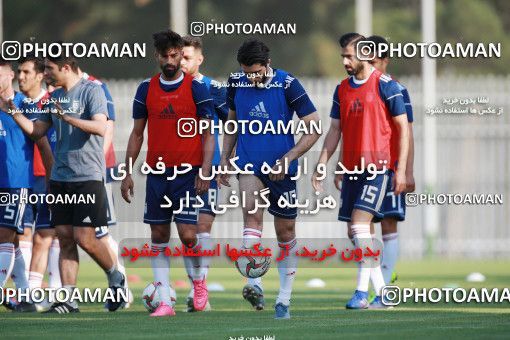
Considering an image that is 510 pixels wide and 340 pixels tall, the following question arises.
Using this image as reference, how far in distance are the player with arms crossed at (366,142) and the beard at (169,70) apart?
1.56 meters

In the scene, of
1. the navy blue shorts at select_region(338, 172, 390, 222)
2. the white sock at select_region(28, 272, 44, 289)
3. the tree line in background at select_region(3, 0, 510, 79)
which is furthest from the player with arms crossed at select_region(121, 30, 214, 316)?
the tree line in background at select_region(3, 0, 510, 79)

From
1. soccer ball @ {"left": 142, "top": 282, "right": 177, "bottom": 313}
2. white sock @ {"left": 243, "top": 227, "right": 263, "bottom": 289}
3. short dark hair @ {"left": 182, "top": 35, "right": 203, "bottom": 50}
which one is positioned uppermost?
short dark hair @ {"left": 182, "top": 35, "right": 203, "bottom": 50}

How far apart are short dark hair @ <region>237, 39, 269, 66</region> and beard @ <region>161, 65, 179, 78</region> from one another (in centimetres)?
92

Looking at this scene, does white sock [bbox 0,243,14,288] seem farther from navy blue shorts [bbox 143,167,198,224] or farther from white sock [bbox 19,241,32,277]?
navy blue shorts [bbox 143,167,198,224]

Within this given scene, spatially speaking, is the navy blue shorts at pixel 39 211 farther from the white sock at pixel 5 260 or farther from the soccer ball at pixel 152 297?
the soccer ball at pixel 152 297

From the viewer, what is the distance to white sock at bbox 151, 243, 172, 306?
12336 millimetres

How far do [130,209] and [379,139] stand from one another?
1317cm

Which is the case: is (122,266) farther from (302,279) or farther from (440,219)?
(440,219)

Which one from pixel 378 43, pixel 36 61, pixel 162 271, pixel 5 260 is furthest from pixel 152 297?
pixel 378 43

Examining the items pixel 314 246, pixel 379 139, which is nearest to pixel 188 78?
pixel 379 139

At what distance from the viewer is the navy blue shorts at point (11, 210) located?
13438mm

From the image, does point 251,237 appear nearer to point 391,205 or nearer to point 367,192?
point 367,192

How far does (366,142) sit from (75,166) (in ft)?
8.56

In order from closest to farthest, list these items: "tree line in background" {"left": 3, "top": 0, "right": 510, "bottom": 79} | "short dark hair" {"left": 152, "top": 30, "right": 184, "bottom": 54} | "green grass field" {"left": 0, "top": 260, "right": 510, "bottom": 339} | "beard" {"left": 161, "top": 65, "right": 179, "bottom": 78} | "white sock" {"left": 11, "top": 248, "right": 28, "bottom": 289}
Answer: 1. "green grass field" {"left": 0, "top": 260, "right": 510, "bottom": 339}
2. "short dark hair" {"left": 152, "top": 30, "right": 184, "bottom": 54}
3. "beard" {"left": 161, "top": 65, "right": 179, "bottom": 78}
4. "white sock" {"left": 11, "top": 248, "right": 28, "bottom": 289}
5. "tree line in background" {"left": 3, "top": 0, "right": 510, "bottom": 79}
